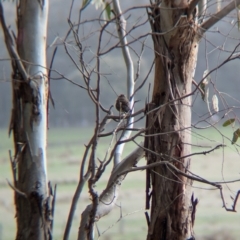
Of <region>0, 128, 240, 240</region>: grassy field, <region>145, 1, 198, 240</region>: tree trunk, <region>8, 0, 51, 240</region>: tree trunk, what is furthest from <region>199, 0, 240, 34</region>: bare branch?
<region>0, 128, 240, 240</region>: grassy field

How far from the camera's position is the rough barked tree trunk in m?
1.47

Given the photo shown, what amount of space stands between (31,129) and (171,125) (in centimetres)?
43

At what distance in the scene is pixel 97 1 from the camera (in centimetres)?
191

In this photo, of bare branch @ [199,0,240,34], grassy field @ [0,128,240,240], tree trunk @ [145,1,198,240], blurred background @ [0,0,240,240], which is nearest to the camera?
bare branch @ [199,0,240,34]

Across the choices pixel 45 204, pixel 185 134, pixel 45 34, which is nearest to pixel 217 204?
pixel 185 134

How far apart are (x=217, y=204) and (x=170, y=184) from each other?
924 mm

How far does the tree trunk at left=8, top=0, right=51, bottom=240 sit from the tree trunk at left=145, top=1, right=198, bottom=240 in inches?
13.2

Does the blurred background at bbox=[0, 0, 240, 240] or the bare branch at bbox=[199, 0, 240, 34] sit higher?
the bare branch at bbox=[199, 0, 240, 34]

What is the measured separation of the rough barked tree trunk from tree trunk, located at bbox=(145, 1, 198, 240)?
0.34 meters

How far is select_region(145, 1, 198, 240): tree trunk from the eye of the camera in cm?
146

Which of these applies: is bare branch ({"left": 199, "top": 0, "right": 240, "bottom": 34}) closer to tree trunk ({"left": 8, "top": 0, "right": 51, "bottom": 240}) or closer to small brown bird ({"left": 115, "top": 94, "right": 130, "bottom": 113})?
small brown bird ({"left": 115, "top": 94, "right": 130, "bottom": 113})

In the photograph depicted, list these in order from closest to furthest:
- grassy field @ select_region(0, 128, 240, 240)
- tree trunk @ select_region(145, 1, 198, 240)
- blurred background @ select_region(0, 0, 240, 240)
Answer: tree trunk @ select_region(145, 1, 198, 240)
blurred background @ select_region(0, 0, 240, 240)
grassy field @ select_region(0, 128, 240, 240)

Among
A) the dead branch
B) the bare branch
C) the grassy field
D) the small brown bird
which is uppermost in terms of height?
the bare branch

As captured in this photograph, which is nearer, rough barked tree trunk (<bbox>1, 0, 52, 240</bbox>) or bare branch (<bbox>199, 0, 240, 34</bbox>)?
bare branch (<bbox>199, 0, 240, 34</bbox>)
